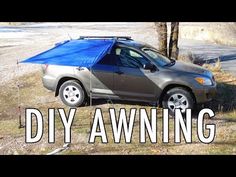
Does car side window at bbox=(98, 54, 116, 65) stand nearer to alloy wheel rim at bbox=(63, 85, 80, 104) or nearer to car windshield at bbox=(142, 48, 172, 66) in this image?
car windshield at bbox=(142, 48, 172, 66)

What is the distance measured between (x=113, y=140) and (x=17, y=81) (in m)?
6.41

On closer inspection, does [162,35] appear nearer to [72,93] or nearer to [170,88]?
[170,88]

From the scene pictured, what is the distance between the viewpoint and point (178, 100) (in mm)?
9375

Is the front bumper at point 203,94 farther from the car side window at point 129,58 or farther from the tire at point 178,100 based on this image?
the car side window at point 129,58

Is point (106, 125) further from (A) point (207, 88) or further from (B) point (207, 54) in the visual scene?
(B) point (207, 54)

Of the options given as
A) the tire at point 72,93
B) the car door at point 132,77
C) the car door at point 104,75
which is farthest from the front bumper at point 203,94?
the tire at point 72,93

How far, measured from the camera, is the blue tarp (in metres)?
9.00

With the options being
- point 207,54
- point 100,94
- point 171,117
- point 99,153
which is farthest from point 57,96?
point 207,54

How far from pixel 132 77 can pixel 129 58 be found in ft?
1.52

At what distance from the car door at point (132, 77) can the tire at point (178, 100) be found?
37cm

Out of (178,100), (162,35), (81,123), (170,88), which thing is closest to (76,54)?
(81,123)

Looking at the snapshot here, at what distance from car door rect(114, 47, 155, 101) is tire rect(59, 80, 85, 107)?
88cm

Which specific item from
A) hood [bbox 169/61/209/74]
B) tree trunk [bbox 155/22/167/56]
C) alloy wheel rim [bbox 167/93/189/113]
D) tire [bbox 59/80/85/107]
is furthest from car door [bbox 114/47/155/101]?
tree trunk [bbox 155/22/167/56]

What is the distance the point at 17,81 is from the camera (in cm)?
1358
